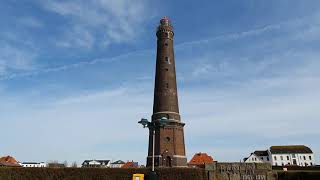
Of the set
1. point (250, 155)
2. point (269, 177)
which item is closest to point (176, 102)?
point (269, 177)

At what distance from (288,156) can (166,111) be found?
239 ft

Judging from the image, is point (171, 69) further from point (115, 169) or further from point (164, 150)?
point (115, 169)

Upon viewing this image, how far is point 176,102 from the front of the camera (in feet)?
169

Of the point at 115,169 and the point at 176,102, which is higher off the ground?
the point at 176,102

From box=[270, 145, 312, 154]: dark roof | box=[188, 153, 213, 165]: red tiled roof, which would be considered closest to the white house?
box=[270, 145, 312, 154]: dark roof

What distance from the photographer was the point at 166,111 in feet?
163

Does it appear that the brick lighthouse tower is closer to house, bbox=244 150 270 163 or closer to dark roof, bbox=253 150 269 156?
house, bbox=244 150 270 163

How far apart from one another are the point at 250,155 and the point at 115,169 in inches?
3222

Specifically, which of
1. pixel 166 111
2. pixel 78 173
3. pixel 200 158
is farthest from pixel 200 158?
pixel 78 173

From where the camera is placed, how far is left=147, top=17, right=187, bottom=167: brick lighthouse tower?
1925 inches

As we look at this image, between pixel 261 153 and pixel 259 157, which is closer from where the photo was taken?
pixel 259 157

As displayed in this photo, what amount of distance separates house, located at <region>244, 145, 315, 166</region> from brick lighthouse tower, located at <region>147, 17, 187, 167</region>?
6562 centimetres

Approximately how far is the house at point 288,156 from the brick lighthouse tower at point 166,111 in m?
65.6

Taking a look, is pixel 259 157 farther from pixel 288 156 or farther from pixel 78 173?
pixel 78 173
